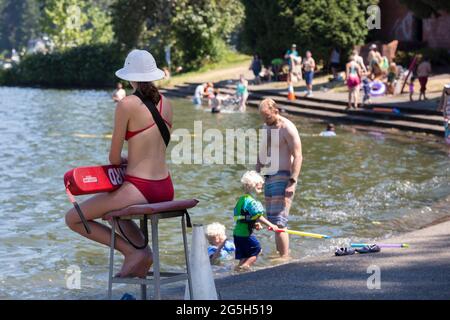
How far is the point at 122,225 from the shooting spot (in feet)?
24.4

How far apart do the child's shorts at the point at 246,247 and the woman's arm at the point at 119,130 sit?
12.7ft

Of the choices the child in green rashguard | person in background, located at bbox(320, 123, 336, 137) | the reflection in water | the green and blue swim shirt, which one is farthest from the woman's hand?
person in background, located at bbox(320, 123, 336, 137)

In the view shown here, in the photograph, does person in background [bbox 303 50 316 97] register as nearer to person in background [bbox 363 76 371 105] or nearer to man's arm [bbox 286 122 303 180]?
person in background [bbox 363 76 371 105]

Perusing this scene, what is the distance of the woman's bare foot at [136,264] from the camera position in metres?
7.47

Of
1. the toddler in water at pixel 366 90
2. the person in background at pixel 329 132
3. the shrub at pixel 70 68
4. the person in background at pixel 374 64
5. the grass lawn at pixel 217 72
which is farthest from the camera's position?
the shrub at pixel 70 68

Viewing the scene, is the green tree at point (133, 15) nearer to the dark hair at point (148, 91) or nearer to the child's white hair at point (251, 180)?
the child's white hair at point (251, 180)

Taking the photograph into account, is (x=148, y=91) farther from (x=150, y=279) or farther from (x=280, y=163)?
(x=280, y=163)

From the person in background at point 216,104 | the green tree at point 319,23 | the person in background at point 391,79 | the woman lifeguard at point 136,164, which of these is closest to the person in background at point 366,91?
the person in background at point 391,79

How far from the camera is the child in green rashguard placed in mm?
10523

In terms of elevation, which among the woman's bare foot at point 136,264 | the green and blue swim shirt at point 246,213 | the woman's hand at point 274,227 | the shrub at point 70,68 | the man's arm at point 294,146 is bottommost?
the shrub at point 70,68

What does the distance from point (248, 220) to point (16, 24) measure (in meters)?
177

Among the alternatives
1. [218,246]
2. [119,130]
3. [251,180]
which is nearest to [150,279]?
[119,130]
